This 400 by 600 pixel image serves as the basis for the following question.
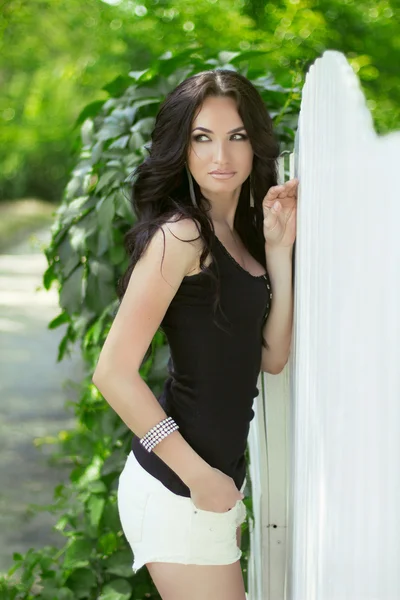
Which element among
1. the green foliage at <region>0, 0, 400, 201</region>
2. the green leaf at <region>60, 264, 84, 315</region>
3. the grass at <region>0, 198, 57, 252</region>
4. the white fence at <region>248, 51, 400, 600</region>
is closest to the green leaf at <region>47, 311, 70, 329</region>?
the green leaf at <region>60, 264, 84, 315</region>

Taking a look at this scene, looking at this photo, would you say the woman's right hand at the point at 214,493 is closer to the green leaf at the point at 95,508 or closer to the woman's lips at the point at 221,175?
the woman's lips at the point at 221,175

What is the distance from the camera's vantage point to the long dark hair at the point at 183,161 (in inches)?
66.2

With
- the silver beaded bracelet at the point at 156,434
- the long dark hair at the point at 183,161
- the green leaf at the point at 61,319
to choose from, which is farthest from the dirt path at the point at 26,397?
the silver beaded bracelet at the point at 156,434

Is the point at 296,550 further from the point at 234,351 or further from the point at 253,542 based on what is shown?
the point at 253,542

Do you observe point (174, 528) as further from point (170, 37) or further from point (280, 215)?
point (170, 37)

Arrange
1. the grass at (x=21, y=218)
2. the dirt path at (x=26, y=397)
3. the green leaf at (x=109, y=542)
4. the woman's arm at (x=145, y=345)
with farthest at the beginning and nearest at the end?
the grass at (x=21, y=218) → the dirt path at (x=26, y=397) → the green leaf at (x=109, y=542) → the woman's arm at (x=145, y=345)

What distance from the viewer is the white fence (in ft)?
2.81

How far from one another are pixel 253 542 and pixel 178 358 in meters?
0.68

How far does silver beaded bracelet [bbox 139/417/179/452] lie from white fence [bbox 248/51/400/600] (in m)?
0.25

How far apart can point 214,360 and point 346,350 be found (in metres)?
0.74

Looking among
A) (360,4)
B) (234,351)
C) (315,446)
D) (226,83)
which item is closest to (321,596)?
(315,446)

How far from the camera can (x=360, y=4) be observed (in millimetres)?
4961

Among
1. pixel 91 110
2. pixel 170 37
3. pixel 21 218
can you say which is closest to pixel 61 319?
pixel 91 110

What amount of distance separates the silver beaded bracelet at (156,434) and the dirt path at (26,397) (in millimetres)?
1902
